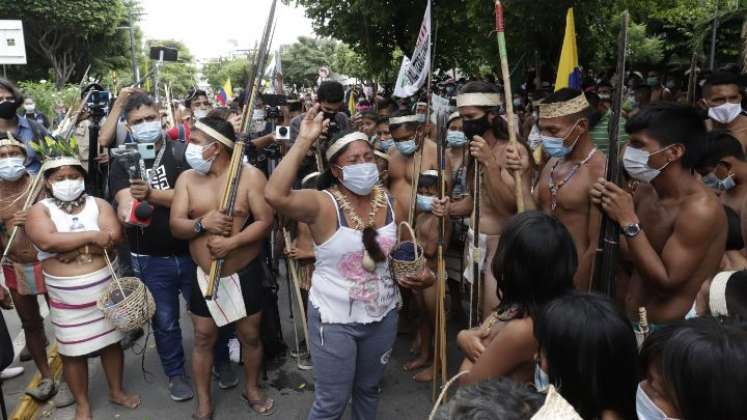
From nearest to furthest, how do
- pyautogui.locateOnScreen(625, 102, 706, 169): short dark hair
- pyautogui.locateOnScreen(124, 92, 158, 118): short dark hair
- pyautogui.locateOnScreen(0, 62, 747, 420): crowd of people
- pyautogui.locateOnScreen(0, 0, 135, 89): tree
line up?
pyautogui.locateOnScreen(0, 62, 747, 420): crowd of people, pyautogui.locateOnScreen(625, 102, 706, 169): short dark hair, pyautogui.locateOnScreen(124, 92, 158, 118): short dark hair, pyautogui.locateOnScreen(0, 0, 135, 89): tree

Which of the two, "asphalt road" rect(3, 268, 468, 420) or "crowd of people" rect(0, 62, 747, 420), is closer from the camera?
"crowd of people" rect(0, 62, 747, 420)

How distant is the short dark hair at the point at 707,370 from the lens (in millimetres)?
1348

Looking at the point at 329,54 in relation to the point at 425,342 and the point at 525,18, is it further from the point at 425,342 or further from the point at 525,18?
the point at 425,342

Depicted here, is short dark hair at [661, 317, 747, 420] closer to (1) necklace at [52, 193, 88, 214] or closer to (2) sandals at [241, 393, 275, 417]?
(2) sandals at [241, 393, 275, 417]

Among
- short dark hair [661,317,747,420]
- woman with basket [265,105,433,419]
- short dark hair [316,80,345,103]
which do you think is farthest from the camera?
short dark hair [316,80,345,103]

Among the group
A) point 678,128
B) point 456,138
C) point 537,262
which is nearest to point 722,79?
point 456,138

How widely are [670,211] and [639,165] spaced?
0.28 m

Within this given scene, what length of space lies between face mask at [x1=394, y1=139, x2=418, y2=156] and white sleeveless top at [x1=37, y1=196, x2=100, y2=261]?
2540mm

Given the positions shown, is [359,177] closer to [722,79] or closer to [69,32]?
[722,79]

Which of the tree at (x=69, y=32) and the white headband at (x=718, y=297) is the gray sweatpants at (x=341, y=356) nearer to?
the white headband at (x=718, y=297)

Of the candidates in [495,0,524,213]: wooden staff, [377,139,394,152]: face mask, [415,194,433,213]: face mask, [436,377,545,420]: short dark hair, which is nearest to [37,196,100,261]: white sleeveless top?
[415,194,433,213]: face mask

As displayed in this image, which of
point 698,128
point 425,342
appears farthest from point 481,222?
point 698,128

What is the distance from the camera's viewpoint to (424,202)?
4.34 meters

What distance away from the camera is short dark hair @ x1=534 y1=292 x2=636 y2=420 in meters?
1.67
